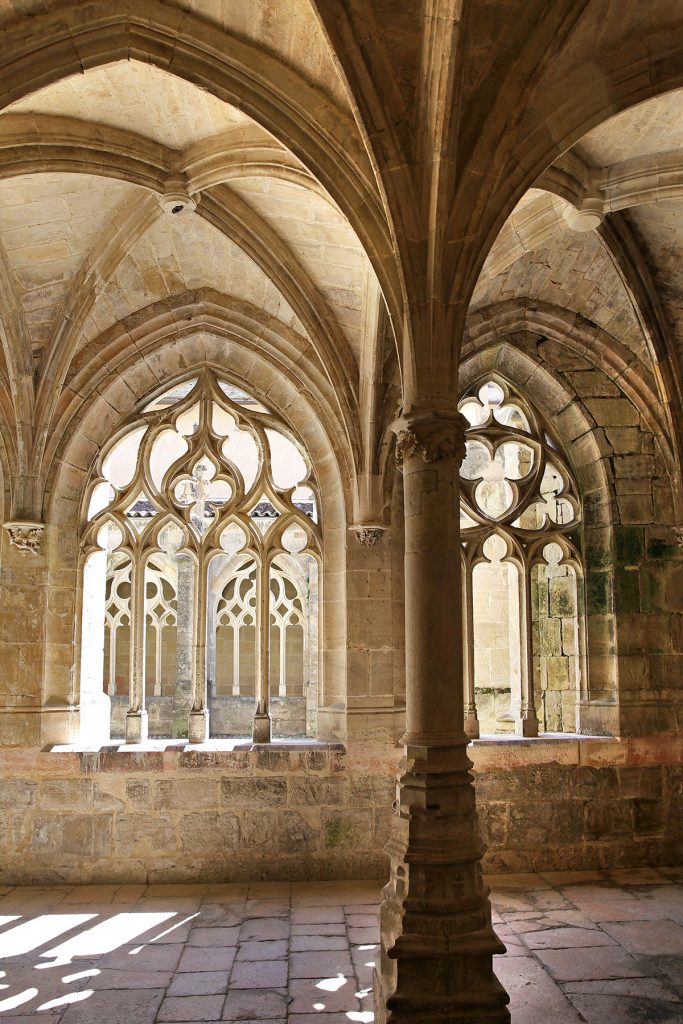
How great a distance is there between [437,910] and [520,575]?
3975mm

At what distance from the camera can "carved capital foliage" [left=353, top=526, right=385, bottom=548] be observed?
6832 millimetres

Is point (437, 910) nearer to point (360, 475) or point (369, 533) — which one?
point (369, 533)

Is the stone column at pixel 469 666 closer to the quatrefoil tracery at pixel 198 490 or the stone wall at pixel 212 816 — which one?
the stone wall at pixel 212 816

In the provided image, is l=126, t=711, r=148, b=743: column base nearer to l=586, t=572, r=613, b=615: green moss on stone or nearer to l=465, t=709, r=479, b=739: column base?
l=465, t=709, r=479, b=739: column base

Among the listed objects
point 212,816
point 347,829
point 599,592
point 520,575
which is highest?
point 520,575

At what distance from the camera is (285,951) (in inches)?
195

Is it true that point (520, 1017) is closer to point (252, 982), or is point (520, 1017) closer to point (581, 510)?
point (252, 982)

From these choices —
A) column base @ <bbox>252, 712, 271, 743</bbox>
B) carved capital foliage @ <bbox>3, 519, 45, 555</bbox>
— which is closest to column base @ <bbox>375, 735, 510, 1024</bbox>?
column base @ <bbox>252, 712, 271, 743</bbox>

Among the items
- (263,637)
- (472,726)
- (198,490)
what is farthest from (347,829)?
(198,490)

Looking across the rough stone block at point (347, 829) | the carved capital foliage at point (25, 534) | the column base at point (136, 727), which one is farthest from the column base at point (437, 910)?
the carved capital foliage at point (25, 534)

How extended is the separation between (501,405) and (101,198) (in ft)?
12.2

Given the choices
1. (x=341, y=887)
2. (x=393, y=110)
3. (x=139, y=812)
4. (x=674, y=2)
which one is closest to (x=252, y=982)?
(x=341, y=887)

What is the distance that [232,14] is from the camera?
4.30m

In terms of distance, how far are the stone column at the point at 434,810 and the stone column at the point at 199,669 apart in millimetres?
3064
